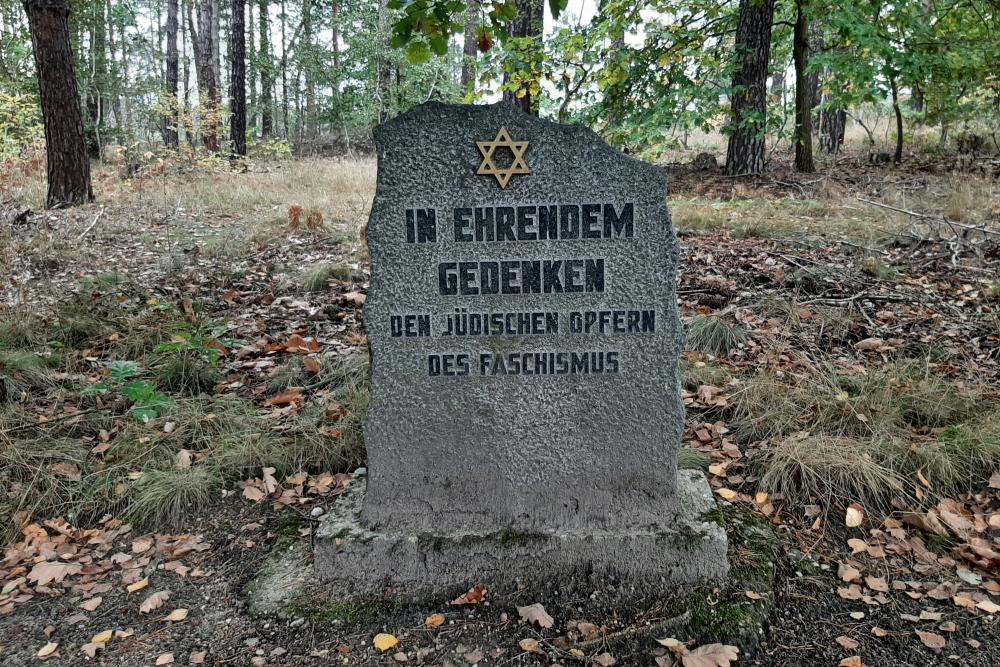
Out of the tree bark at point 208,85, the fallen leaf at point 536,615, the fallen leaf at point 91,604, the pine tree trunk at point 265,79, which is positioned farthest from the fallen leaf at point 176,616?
the pine tree trunk at point 265,79

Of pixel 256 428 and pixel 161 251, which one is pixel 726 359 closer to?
pixel 256 428

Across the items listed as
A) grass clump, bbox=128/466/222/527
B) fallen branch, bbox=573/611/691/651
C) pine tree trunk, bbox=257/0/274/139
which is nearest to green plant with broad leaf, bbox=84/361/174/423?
grass clump, bbox=128/466/222/527

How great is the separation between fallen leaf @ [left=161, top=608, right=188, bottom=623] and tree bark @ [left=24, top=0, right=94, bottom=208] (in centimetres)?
860

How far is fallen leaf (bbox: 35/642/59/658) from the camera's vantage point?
2.58 metres

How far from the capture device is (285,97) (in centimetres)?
3366

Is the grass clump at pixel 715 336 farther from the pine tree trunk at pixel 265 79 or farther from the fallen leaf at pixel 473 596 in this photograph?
the pine tree trunk at pixel 265 79

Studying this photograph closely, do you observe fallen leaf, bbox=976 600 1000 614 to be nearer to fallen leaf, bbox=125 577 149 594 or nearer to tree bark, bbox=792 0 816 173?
fallen leaf, bbox=125 577 149 594

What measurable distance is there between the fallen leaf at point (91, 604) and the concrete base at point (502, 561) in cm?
92

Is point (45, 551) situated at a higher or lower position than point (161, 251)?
lower

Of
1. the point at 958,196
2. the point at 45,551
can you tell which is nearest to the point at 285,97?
the point at 958,196

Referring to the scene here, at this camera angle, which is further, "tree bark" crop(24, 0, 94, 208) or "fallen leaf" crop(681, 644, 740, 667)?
"tree bark" crop(24, 0, 94, 208)

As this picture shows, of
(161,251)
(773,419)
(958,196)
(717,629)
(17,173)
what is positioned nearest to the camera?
(717,629)

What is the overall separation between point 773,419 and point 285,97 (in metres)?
34.4

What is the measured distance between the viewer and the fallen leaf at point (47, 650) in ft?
8.45
